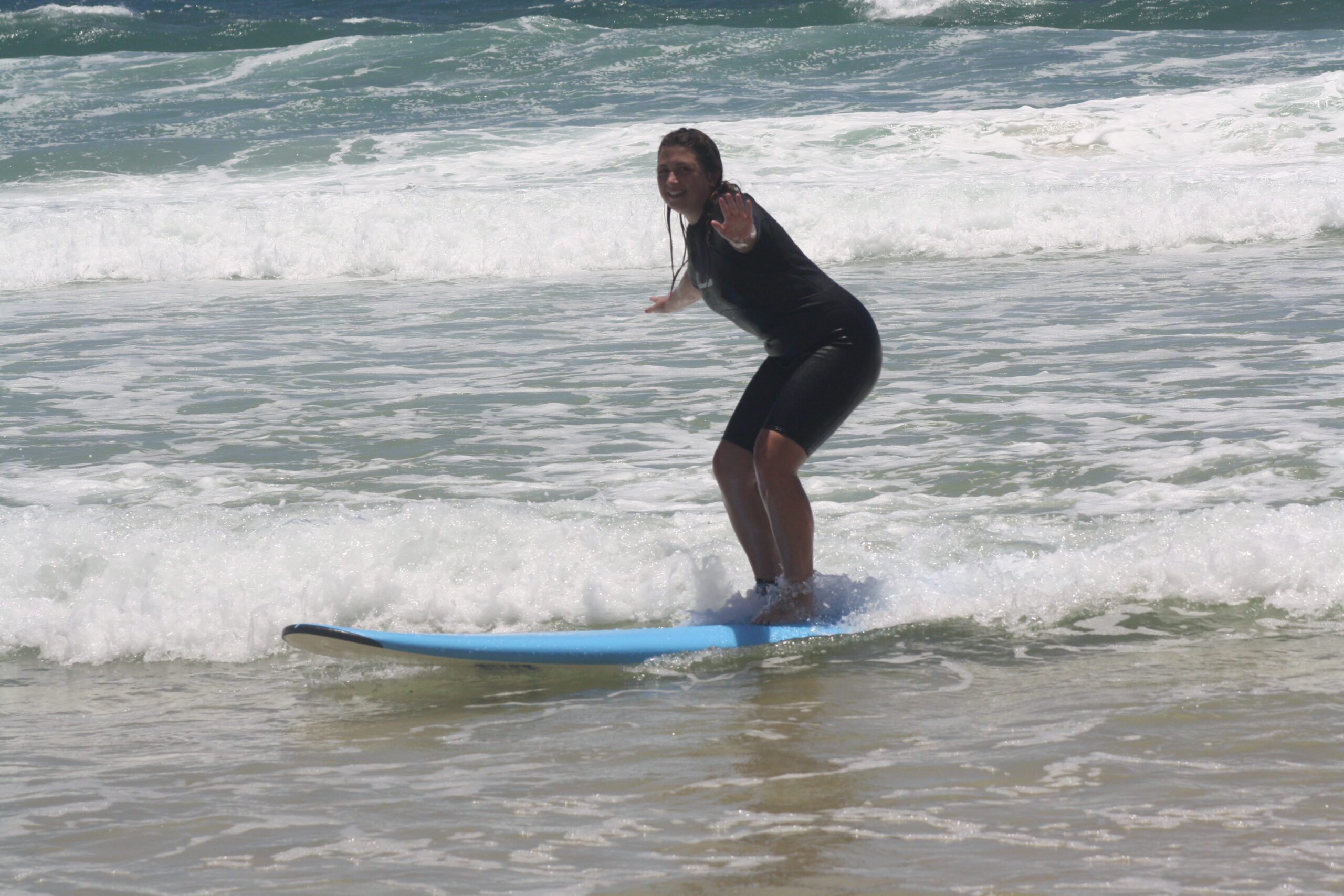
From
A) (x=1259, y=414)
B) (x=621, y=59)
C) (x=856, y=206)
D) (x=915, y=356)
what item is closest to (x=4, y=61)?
(x=621, y=59)

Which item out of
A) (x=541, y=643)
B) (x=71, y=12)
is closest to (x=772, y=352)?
(x=541, y=643)

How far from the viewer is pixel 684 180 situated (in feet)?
13.0

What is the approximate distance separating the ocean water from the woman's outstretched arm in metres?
0.87

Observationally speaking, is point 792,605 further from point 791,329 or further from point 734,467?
point 791,329

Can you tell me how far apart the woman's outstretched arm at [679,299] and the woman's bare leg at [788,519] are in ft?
1.76

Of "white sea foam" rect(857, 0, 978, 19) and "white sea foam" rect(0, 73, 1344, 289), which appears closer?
"white sea foam" rect(0, 73, 1344, 289)

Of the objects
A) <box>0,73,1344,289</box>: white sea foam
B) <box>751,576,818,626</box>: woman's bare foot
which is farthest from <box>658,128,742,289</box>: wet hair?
<box>0,73,1344,289</box>: white sea foam

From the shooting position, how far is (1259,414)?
6305mm

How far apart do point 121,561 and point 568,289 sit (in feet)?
23.3

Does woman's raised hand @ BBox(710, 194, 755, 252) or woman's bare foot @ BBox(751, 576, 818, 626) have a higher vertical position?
woman's raised hand @ BBox(710, 194, 755, 252)

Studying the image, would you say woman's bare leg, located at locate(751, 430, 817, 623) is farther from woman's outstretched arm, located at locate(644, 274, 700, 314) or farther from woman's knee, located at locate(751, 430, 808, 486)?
woman's outstretched arm, located at locate(644, 274, 700, 314)

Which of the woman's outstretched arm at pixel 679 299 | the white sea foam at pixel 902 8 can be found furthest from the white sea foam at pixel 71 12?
the woman's outstretched arm at pixel 679 299

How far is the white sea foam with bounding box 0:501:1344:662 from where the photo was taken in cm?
438

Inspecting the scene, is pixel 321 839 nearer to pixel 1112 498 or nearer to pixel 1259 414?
pixel 1112 498
